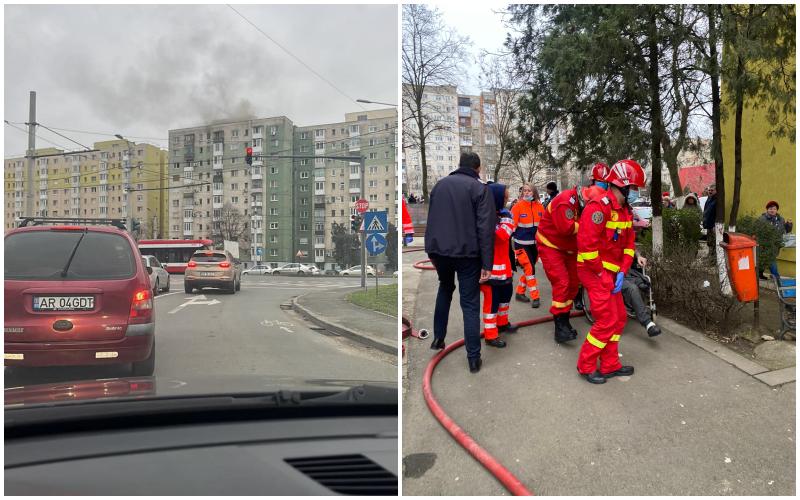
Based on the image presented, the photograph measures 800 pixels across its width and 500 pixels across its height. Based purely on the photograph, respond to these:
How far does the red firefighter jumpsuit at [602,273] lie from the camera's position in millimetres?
3332

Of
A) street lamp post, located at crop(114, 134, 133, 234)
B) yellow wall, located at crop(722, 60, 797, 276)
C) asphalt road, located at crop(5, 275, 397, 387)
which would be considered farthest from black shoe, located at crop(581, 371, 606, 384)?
yellow wall, located at crop(722, 60, 797, 276)

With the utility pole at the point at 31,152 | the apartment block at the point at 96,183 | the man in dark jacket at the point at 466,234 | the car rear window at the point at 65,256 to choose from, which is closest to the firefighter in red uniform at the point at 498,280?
the man in dark jacket at the point at 466,234

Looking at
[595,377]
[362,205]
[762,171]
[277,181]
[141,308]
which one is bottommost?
[595,377]

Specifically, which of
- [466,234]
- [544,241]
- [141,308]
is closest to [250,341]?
[141,308]

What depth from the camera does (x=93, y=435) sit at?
1.43m

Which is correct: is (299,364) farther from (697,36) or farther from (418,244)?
(418,244)

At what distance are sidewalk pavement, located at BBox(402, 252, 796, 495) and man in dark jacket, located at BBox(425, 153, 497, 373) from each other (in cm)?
43

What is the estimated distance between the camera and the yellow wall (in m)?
7.03

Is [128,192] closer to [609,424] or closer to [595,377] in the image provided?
[609,424]

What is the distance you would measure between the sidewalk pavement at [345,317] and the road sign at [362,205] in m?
1.11

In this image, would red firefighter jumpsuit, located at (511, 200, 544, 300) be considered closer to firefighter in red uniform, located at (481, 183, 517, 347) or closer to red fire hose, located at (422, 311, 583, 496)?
firefighter in red uniform, located at (481, 183, 517, 347)

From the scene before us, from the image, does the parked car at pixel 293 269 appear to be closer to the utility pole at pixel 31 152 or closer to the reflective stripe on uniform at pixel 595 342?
the utility pole at pixel 31 152

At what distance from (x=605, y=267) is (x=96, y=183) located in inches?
117

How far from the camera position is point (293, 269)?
3.21 m
